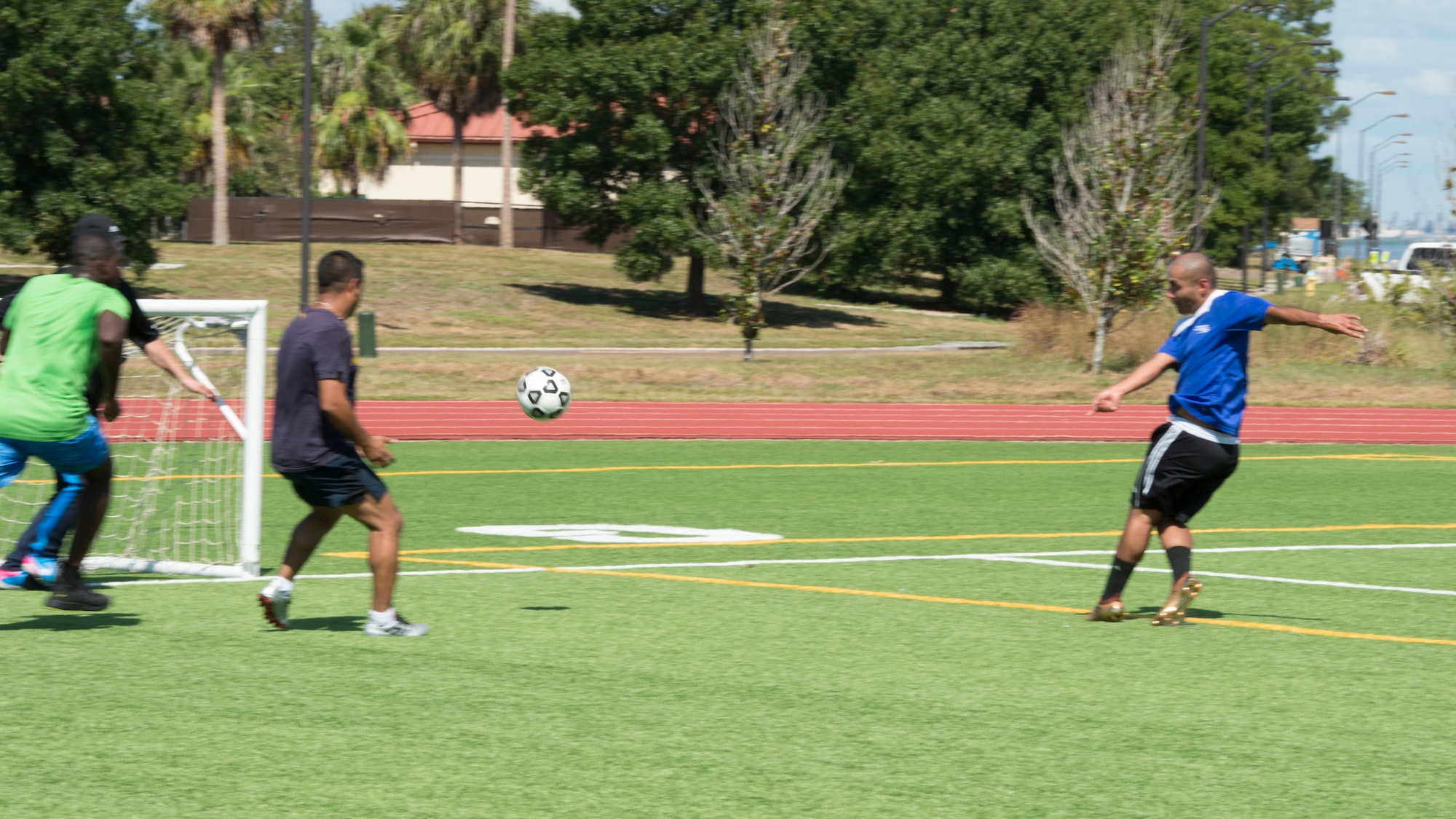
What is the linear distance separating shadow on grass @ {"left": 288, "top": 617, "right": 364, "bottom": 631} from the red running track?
36.5 ft

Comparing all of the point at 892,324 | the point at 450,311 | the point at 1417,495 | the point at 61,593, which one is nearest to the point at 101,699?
the point at 61,593

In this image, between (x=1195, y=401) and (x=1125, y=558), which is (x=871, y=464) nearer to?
(x=1125, y=558)

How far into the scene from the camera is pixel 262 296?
4597cm

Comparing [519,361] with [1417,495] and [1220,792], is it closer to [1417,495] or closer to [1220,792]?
[1417,495]

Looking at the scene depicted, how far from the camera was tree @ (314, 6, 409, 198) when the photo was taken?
68.8 metres

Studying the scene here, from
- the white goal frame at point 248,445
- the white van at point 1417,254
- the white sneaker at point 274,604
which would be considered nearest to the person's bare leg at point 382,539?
the white sneaker at point 274,604

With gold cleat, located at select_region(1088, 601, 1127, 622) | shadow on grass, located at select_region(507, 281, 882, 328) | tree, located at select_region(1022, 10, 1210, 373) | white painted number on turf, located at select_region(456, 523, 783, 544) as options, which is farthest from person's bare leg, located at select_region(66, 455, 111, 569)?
shadow on grass, located at select_region(507, 281, 882, 328)

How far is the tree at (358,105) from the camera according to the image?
2709 inches

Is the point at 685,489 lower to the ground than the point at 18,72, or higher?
lower

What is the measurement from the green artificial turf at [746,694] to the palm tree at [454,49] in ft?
180

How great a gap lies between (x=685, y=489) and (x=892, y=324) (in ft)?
118

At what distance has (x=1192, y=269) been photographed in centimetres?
795

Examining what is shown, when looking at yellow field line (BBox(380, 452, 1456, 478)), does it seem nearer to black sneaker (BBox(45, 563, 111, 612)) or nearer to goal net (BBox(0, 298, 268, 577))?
goal net (BBox(0, 298, 268, 577))

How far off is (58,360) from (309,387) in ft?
4.06
